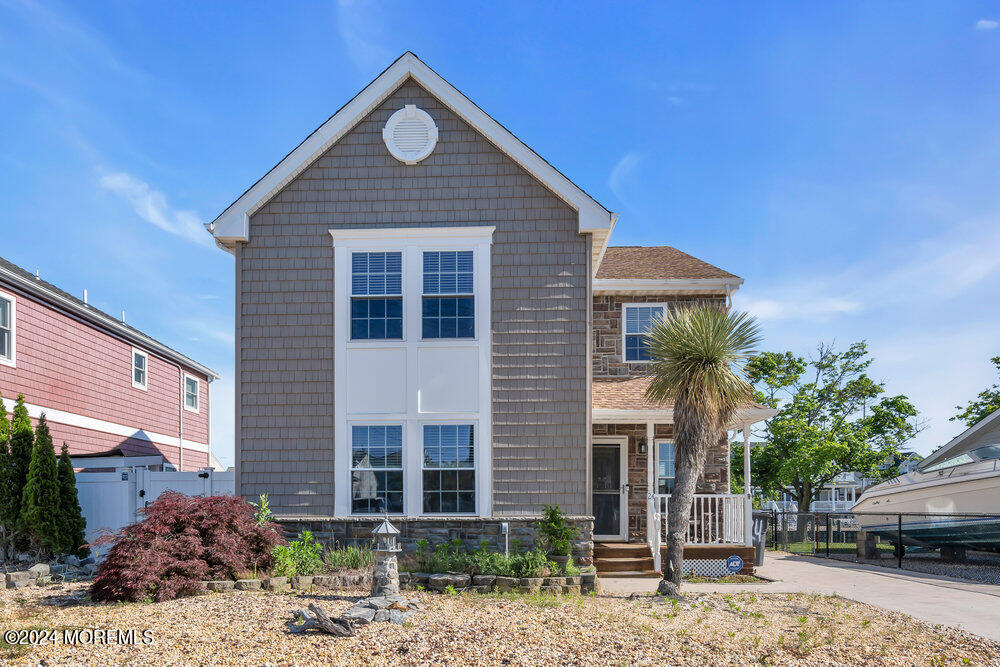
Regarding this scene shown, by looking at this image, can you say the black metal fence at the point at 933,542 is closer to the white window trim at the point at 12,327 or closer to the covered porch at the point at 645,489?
the covered porch at the point at 645,489

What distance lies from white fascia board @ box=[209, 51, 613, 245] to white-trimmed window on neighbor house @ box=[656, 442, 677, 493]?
17.8ft

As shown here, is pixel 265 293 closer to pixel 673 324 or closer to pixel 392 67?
pixel 392 67

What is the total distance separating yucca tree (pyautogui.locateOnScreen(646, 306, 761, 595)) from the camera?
11.1 metres

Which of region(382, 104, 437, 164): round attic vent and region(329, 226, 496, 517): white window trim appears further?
region(382, 104, 437, 164): round attic vent

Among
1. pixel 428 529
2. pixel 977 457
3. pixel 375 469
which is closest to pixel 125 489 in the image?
pixel 375 469

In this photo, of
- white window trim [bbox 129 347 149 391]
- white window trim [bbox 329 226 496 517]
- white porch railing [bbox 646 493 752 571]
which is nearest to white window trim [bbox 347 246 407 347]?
white window trim [bbox 329 226 496 517]

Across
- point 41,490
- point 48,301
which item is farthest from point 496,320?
point 48,301

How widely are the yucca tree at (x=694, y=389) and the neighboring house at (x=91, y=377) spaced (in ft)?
35.4

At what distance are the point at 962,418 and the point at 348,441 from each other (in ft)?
72.6

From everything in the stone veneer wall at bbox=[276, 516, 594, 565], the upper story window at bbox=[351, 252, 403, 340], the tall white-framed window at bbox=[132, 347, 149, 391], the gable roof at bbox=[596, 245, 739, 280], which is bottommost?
the stone veneer wall at bbox=[276, 516, 594, 565]

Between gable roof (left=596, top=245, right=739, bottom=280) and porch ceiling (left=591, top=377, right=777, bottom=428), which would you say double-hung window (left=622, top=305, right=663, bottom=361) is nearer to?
gable roof (left=596, top=245, right=739, bottom=280)

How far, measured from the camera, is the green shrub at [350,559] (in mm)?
11406

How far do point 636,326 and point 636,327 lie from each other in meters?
0.02

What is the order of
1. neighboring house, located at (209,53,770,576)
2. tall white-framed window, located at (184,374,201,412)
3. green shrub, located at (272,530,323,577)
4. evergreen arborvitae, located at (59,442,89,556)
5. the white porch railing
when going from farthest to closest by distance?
tall white-framed window, located at (184,374,201,412), the white porch railing, evergreen arborvitae, located at (59,442,89,556), neighboring house, located at (209,53,770,576), green shrub, located at (272,530,323,577)
